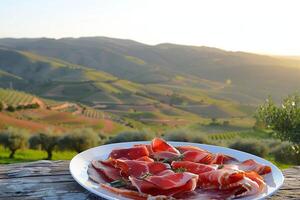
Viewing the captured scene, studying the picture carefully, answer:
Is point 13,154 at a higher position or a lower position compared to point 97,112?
higher

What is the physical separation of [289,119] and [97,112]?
64.6m

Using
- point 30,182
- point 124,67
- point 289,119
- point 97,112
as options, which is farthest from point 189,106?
point 30,182

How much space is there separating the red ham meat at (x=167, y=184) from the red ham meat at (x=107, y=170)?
188 millimetres

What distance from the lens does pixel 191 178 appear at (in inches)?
65.4

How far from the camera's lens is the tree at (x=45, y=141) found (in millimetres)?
27109

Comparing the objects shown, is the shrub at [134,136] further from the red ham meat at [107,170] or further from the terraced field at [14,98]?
the terraced field at [14,98]

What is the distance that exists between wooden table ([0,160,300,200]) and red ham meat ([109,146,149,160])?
0.24m

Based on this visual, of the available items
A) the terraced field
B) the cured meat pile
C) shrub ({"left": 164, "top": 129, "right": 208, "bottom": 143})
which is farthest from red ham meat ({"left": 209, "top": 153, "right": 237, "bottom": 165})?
the terraced field

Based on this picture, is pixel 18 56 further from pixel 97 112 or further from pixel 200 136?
→ pixel 200 136

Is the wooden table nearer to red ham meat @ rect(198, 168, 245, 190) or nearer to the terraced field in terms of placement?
red ham meat @ rect(198, 168, 245, 190)

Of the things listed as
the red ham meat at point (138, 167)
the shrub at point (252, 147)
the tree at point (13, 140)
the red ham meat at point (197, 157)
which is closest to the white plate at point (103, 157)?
the red ham meat at point (138, 167)

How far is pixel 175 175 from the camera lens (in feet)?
5.49

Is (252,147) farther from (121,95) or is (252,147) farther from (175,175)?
(121,95)

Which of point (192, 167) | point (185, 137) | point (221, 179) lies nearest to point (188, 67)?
point (185, 137)
